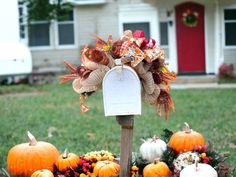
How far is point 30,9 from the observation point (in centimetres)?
2200

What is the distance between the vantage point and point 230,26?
2108cm

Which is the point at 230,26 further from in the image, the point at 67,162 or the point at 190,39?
the point at 67,162

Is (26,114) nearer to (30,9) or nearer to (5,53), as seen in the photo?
(5,53)

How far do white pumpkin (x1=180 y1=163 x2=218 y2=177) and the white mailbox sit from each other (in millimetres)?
579

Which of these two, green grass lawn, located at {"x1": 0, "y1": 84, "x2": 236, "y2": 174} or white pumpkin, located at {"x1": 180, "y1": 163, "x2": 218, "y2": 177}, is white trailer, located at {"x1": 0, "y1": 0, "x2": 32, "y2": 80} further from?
white pumpkin, located at {"x1": 180, "y1": 163, "x2": 218, "y2": 177}

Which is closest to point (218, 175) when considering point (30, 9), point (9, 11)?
point (9, 11)

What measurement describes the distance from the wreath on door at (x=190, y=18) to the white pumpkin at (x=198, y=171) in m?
16.6

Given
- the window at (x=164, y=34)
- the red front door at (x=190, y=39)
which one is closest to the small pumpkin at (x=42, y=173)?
the red front door at (x=190, y=39)

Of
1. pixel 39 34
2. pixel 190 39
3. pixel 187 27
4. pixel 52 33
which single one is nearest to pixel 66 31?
pixel 52 33

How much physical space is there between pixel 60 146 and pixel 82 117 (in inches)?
121

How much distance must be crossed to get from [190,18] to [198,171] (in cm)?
1671

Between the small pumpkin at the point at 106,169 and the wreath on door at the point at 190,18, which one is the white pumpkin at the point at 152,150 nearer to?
the small pumpkin at the point at 106,169

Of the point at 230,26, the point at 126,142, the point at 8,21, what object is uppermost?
the point at 230,26

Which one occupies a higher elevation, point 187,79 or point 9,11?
point 9,11
